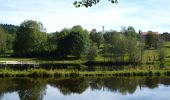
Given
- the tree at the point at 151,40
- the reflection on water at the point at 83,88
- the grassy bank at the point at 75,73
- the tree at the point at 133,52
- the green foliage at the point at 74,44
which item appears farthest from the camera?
the tree at the point at 151,40

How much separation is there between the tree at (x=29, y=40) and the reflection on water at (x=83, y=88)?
52.4 metres

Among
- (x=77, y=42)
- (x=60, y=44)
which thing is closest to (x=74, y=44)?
(x=77, y=42)

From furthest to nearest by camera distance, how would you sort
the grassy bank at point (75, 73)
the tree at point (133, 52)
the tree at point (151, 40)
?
the tree at point (151, 40) → the tree at point (133, 52) → the grassy bank at point (75, 73)

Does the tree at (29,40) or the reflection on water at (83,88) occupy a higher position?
the tree at (29,40)

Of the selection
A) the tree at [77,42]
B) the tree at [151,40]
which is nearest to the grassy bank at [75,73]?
the tree at [77,42]

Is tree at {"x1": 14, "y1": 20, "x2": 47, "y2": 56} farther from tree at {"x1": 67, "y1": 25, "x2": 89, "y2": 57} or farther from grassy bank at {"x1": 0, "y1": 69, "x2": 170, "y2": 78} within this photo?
grassy bank at {"x1": 0, "y1": 69, "x2": 170, "y2": 78}

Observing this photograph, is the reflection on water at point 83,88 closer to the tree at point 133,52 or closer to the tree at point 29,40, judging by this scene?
the tree at point 133,52

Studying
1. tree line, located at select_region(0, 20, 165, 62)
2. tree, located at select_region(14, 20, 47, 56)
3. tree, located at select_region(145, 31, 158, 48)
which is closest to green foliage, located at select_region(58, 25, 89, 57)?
tree line, located at select_region(0, 20, 165, 62)

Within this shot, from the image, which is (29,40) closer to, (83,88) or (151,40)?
(151,40)

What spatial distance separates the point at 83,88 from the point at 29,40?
63111mm

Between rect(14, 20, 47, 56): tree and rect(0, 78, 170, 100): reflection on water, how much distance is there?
52.4 m

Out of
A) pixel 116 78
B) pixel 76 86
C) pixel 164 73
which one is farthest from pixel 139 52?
pixel 76 86

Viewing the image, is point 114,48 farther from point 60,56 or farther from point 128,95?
point 128,95

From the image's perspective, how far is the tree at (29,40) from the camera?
106 metres
